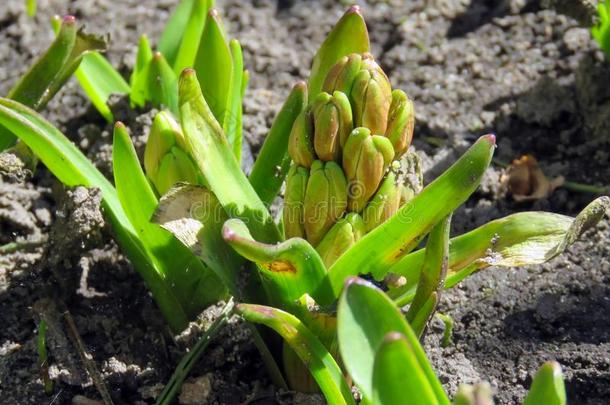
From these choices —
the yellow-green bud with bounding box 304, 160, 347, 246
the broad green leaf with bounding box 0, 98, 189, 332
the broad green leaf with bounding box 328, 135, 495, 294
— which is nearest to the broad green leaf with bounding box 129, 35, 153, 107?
the broad green leaf with bounding box 0, 98, 189, 332

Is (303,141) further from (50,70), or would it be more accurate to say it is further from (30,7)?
(30,7)

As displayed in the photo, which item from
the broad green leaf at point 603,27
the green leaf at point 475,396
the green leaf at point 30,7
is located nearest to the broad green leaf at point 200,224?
the green leaf at point 475,396

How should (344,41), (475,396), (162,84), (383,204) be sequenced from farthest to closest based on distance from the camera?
(162,84) → (344,41) → (383,204) → (475,396)

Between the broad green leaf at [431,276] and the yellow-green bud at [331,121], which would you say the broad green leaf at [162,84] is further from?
the broad green leaf at [431,276]

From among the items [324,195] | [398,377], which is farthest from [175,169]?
[398,377]

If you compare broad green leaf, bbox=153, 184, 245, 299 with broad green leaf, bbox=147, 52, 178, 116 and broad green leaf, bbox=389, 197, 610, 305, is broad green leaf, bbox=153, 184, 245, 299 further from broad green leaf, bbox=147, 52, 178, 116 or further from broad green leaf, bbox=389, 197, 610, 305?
broad green leaf, bbox=147, 52, 178, 116

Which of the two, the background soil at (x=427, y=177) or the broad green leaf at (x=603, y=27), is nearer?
the background soil at (x=427, y=177)
